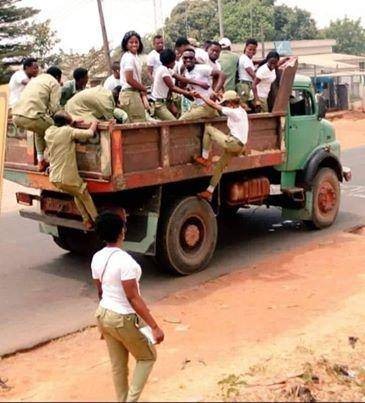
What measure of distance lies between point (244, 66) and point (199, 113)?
5.63 feet

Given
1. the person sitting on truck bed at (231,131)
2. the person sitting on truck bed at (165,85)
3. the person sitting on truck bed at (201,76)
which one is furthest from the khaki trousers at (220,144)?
the person sitting on truck bed at (165,85)

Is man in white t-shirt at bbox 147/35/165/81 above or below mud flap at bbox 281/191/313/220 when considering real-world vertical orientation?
above

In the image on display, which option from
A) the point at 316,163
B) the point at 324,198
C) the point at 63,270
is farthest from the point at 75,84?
the point at 324,198

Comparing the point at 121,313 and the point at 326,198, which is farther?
the point at 326,198

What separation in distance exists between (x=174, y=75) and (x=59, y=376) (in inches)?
170

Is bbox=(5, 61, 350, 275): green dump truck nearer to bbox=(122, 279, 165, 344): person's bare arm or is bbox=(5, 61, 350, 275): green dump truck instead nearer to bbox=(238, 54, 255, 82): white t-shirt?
bbox=(238, 54, 255, 82): white t-shirt

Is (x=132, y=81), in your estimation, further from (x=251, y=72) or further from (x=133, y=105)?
(x=251, y=72)

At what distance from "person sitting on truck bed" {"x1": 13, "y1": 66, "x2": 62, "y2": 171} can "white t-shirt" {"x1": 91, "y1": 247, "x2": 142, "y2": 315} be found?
3651 mm

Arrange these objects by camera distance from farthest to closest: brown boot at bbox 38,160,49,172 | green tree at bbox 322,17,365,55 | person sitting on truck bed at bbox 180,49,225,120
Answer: green tree at bbox 322,17,365,55 < person sitting on truck bed at bbox 180,49,225,120 < brown boot at bbox 38,160,49,172

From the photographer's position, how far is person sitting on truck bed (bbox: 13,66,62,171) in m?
7.48

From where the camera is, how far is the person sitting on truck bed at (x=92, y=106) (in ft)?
24.2

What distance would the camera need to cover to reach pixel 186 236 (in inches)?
318

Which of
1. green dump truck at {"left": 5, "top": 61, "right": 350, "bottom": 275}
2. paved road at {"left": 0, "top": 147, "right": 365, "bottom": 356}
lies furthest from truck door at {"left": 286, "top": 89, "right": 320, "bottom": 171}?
paved road at {"left": 0, "top": 147, "right": 365, "bottom": 356}

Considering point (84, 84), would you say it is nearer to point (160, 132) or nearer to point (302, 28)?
point (160, 132)
